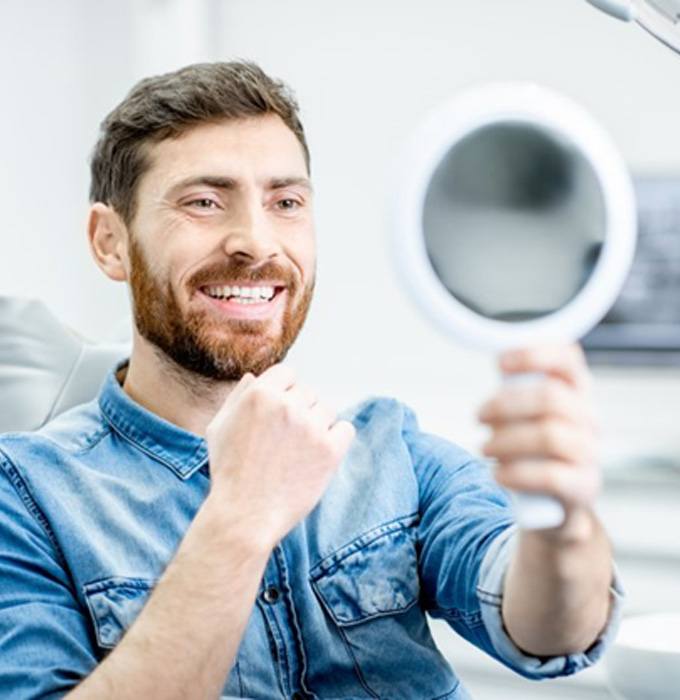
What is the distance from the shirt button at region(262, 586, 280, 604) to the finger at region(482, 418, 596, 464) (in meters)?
0.59

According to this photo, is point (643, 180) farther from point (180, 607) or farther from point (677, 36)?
point (180, 607)

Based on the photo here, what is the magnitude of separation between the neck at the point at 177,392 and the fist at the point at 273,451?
227 mm

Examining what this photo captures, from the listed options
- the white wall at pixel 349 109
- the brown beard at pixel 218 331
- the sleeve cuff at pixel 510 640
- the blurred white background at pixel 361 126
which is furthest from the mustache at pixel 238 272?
the white wall at pixel 349 109

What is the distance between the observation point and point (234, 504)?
3.18 feet

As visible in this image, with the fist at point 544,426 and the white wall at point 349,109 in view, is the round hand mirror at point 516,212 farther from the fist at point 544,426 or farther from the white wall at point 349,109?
the white wall at point 349,109

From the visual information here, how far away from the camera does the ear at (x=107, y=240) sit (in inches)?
55.1

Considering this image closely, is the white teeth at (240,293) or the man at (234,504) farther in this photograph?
the white teeth at (240,293)

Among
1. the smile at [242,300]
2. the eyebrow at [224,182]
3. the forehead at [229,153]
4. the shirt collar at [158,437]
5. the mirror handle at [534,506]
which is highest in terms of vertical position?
the forehead at [229,153]

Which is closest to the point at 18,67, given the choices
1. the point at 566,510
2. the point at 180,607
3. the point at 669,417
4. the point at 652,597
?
the point at 669,417

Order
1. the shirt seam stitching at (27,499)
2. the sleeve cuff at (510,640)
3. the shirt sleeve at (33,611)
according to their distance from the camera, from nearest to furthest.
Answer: the sleeve cuff at (510,640) < the shirt sleeve at (33,611) < the shirt seam stitching at (27,499)

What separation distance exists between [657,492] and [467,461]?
121cm

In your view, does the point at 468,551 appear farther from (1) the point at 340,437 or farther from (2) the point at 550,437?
(2) the point at 550,437

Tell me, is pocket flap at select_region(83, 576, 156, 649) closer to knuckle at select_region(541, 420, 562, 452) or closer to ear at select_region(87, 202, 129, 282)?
ear at select_region(87, 202, 129, 282)

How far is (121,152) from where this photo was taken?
1351 mm
